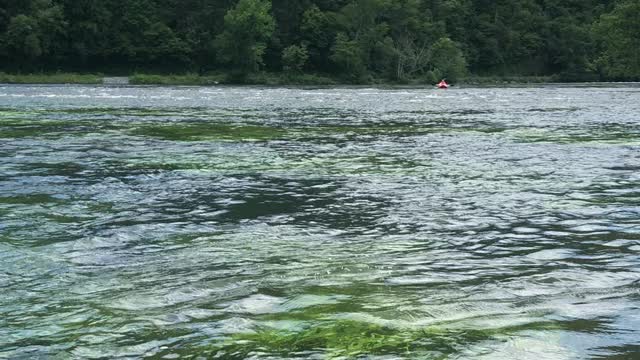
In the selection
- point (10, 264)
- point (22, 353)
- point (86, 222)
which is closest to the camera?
point (22, 353)

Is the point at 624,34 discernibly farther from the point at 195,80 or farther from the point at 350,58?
the point at 195,80

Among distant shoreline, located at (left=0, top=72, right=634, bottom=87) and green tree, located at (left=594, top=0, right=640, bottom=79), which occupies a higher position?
green tree, located at (left=594, top=0, right=640, bottom=79)

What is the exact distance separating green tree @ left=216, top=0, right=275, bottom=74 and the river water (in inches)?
3325

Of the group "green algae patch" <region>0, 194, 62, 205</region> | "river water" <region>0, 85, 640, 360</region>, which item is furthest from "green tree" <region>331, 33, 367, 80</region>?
"green algae patch" <region>0, 194, 62, 205</region>

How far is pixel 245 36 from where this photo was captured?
337 feet

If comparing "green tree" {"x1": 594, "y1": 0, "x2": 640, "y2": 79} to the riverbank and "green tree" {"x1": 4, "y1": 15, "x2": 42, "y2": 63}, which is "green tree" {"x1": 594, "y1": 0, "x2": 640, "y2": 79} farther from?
"green tree" {"x1": 4, "y1": 15, "x2": 42, "y2": 63}

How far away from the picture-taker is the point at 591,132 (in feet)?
70.3

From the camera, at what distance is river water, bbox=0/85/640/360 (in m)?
4.93

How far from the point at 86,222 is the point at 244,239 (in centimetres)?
235

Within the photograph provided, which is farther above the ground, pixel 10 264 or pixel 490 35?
pixel 490 35

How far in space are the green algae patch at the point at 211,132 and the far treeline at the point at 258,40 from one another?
69.8m

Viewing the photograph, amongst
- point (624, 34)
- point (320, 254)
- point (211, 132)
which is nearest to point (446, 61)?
point (624, 34)

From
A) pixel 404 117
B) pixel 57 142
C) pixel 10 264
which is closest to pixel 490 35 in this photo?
pixel 404 117

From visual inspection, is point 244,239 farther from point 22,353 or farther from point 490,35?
point 490,35
